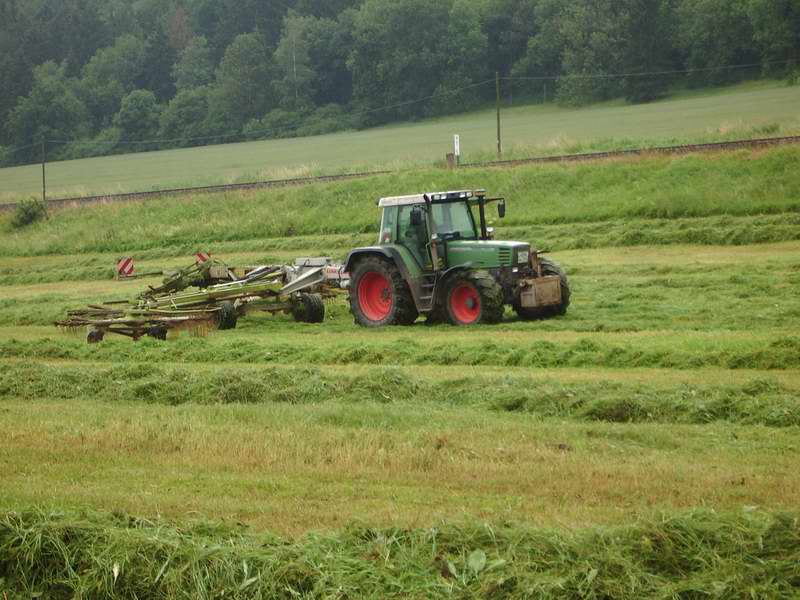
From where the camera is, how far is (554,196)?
110ft

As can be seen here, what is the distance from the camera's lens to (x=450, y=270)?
699 inches

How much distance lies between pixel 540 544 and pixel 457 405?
5274 millimetres

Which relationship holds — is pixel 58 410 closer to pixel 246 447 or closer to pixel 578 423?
pixel 246 447

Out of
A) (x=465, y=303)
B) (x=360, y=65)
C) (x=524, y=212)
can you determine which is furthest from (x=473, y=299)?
(x=360, y=65)

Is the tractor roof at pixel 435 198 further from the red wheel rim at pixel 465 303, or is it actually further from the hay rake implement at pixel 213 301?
the hay rake implement at pixel 213 301

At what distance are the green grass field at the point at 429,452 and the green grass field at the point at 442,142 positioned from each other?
76.2 feet

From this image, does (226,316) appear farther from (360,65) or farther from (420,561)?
(360,65)

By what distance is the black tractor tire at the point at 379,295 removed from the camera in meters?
18.3

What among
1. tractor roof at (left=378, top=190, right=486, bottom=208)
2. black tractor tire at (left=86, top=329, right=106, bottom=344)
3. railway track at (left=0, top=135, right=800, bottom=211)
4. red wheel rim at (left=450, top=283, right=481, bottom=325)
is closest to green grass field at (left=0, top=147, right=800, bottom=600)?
black tractor tire at (left=86, top=329, right=106, bottom=344)

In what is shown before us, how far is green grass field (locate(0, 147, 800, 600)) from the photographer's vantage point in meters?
6.39

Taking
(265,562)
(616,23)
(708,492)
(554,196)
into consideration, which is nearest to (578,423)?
(708,492)

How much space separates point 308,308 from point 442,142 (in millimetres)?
46606

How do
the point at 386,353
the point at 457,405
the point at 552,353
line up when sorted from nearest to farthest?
1. the point at 457,405
2. the point at 552,353
3. the point at 386,353

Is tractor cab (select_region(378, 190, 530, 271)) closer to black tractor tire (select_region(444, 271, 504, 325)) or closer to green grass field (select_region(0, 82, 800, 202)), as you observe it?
black tractor tire (select_region(444, 271, 504, 325))
